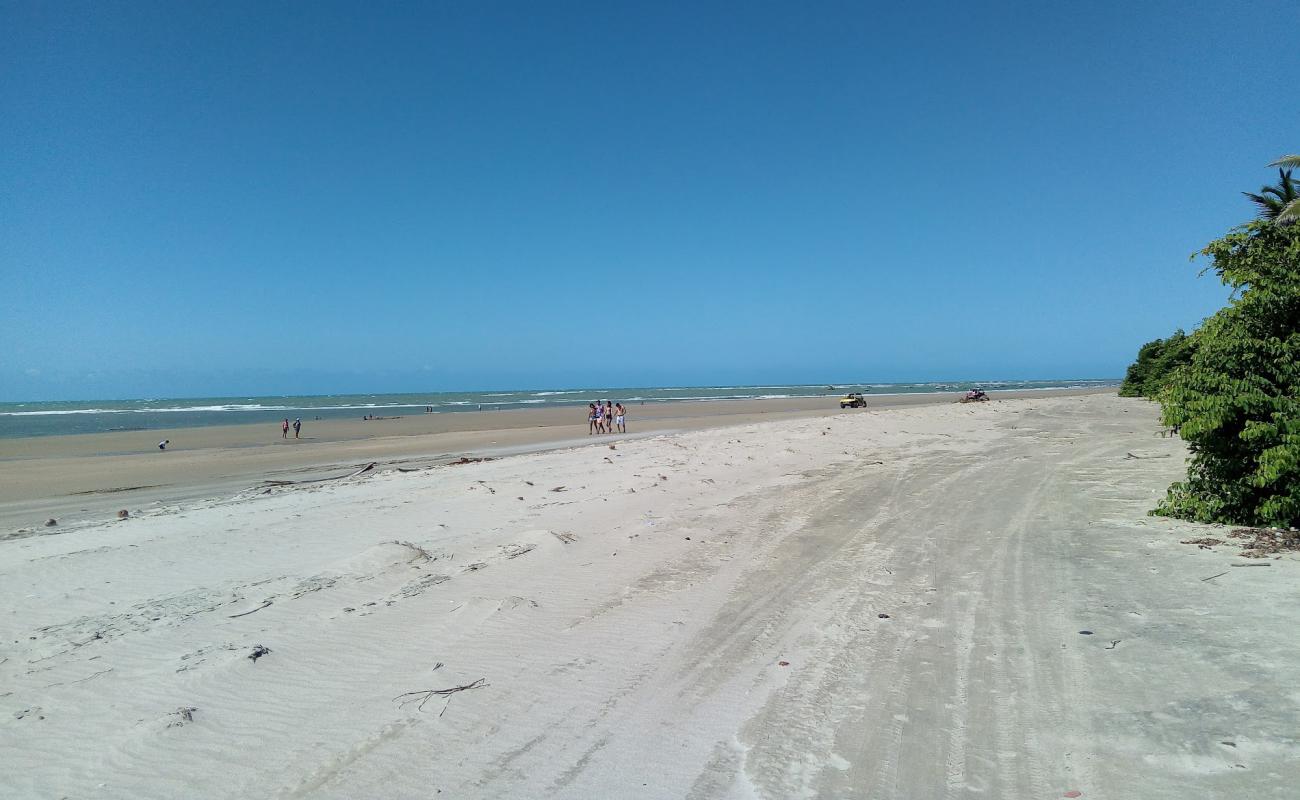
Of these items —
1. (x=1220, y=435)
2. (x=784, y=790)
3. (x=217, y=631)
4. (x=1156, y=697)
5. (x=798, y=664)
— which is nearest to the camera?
(x=784, y=790)

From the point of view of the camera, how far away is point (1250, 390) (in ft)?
23.1

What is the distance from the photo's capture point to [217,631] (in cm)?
548

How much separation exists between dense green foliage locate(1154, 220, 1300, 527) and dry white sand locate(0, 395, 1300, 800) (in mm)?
771

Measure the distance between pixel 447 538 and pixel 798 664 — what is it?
5257 millimetres

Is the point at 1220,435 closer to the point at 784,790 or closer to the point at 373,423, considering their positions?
the point at 784,790

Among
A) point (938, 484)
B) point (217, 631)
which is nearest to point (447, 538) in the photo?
point (217, 631)

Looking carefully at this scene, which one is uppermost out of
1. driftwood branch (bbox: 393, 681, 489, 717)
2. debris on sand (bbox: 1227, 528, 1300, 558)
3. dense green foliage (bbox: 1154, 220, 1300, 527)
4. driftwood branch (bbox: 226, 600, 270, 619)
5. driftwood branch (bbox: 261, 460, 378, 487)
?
dense green foliage (bbox: 1154, 220, 1300, 527)

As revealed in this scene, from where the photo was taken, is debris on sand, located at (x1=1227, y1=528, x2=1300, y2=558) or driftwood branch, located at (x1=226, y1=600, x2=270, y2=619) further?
debris on sand, located at (x1=1227, y1=528, x2=1300, y2=558)

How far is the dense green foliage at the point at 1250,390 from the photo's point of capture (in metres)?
6.88

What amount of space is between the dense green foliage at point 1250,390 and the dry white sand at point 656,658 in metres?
0.77

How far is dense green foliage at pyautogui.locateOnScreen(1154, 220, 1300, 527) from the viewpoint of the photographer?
22.6 ft

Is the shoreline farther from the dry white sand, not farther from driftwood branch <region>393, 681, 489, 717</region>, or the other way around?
driftwood branch <region>393, 681, 489, 717</region>

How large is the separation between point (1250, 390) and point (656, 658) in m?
6.92


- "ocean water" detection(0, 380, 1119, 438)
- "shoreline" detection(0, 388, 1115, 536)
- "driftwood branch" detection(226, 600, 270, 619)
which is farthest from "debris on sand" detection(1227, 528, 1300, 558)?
"ocean water" detection(0, 380, 1119, 438)
